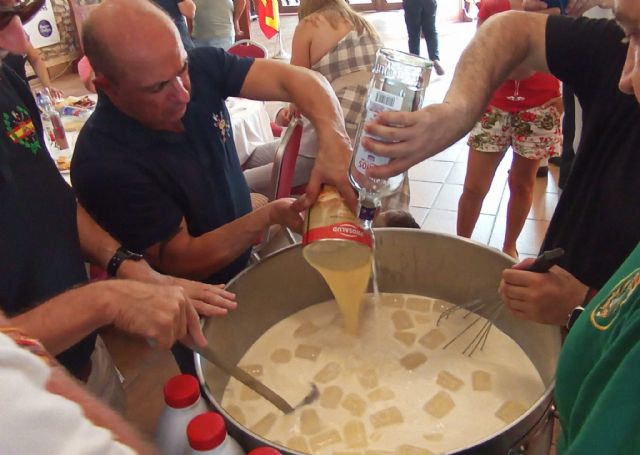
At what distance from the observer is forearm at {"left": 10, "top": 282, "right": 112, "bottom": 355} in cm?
80

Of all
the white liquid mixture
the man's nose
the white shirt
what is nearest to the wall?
the man's nose

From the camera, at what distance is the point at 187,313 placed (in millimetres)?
903

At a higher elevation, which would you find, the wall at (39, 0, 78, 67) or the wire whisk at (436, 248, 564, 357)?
the wire whisk at (436, 248, 564, 357)

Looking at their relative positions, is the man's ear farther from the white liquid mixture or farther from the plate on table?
the plate on table

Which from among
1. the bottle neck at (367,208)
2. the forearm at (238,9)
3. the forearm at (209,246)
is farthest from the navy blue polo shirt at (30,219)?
the forearm at (238,9)

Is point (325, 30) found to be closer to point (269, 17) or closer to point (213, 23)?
point (213, 23)

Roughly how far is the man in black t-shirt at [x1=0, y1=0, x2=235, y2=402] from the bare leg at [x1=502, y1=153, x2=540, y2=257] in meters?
1.74

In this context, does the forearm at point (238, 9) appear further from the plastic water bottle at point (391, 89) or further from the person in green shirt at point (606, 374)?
the person in green shirt at point (606, 374)

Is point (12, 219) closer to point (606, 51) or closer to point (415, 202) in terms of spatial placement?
point (606, 51)

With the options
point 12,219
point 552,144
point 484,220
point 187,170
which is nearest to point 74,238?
point 12,219

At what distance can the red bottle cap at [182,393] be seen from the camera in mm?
776

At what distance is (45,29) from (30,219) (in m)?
7.12

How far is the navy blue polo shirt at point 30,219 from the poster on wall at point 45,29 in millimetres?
6729

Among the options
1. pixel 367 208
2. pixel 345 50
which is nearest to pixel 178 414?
pixel 367 208
